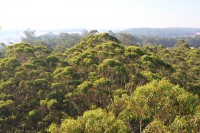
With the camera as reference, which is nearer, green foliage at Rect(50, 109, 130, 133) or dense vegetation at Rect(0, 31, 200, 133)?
green foliage at Rect(50, 109, 130, 133)

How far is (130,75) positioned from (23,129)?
12.4 meters

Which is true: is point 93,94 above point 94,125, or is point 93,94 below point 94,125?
below

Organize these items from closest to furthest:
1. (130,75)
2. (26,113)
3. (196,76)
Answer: (26,113), (130,75), (196,76)

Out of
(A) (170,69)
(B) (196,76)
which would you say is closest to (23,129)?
(A) (170,69)

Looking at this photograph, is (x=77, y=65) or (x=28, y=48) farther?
(x=28, y=48)

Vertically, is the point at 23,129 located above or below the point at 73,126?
below

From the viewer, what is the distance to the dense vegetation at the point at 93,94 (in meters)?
13.2

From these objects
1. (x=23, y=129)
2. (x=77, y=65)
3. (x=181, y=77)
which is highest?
(x=77, y=65)

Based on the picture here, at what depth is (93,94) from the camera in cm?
2681

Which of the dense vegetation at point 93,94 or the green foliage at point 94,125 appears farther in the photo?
the dense vegetation at point 93,94

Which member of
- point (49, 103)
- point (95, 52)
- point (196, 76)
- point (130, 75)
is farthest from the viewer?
point (196, 76)

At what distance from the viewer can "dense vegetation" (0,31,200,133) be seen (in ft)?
43.2

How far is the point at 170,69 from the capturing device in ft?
105

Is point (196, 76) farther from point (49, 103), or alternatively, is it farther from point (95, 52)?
point (49, 103)
